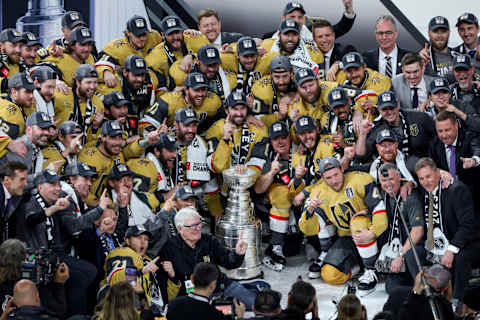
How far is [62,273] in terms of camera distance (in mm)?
7461

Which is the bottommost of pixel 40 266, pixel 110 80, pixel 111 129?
pixel 40 266

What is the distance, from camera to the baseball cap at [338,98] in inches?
356

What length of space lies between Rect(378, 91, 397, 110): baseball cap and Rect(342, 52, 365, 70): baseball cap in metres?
0.60

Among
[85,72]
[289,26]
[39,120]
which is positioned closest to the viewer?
[39,120]

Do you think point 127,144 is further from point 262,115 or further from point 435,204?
point 435,204

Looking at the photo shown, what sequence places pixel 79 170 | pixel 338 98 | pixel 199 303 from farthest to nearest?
pixel 338 98, pixel 79 170, pixel 199 303

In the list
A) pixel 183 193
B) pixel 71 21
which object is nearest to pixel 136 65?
pixel 71 21

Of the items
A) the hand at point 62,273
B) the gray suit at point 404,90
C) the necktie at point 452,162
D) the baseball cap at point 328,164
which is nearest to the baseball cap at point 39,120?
→ the hand at point 62,273

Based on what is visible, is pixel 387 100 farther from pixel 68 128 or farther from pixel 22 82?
pixel 22 82

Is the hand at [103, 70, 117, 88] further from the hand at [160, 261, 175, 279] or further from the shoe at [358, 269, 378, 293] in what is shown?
the shoe at [358, 269, 378, 293]

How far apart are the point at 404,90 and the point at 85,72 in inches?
121

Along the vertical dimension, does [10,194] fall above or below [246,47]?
below

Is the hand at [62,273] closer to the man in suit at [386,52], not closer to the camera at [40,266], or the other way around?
the camera at [40,266]

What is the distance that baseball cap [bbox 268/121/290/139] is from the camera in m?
9.13
